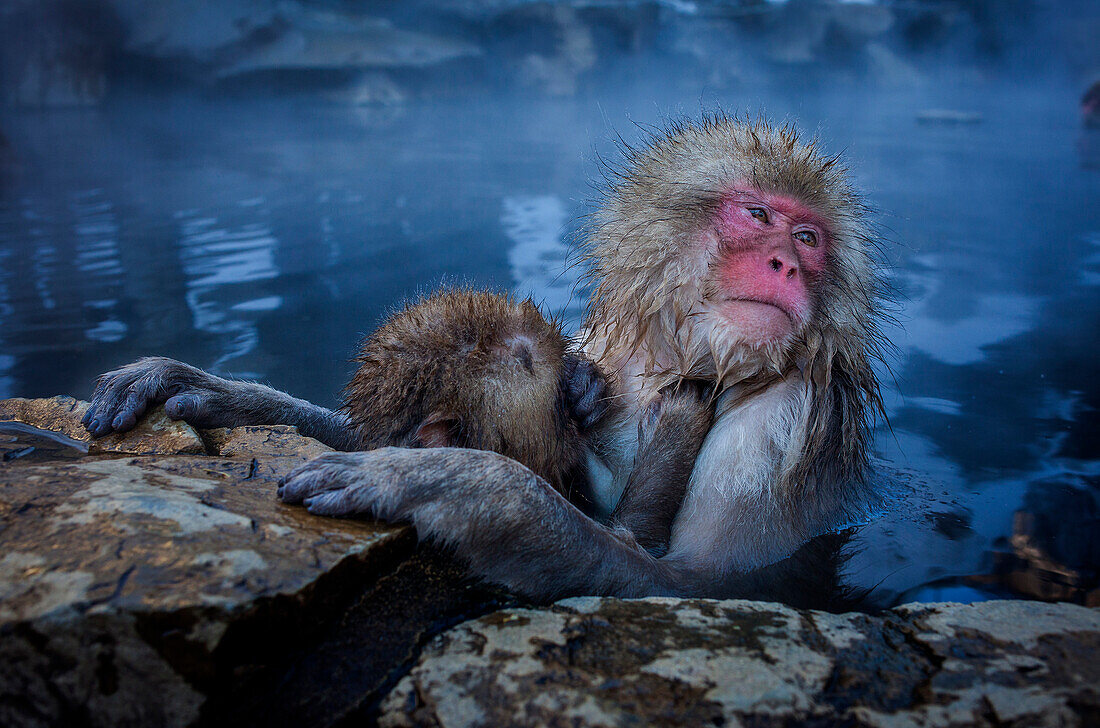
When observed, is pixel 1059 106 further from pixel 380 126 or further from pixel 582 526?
pixel 582 526

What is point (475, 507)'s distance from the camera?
204cm

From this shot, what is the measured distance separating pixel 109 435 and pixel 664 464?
6.37 ft

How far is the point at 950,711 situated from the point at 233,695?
139 centimetres

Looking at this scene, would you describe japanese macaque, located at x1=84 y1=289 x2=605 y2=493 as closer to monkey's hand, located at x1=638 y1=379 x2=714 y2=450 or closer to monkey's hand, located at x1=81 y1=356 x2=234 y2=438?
monkey's hand, located at x1=81 y1=356 x2=234 y2=438

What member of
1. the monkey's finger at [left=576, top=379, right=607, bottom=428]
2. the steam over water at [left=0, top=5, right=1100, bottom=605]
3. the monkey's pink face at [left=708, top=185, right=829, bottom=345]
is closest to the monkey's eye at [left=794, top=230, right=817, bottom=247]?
the monkey's pink face at [left=708, top=185, right=829, bottom=345]

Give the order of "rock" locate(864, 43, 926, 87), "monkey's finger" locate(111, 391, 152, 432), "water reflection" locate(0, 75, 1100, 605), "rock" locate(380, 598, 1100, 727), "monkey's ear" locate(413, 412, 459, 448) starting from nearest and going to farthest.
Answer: "rock" locate(380, 598, 1100, 727) → "monkey's ear" locate(413, 412, 459, 448) → "monkey's finger" locate(111, 391, 152, 432) → "water reflection" locate(0, 75, 1100, 605) → "rock" locate(864, 43, 926, 87)

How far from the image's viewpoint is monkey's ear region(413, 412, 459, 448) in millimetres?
2340

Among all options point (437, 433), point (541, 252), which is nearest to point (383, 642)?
point (437, 433)

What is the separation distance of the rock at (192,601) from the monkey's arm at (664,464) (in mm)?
748

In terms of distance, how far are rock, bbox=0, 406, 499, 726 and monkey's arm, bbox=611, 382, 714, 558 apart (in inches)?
29.5

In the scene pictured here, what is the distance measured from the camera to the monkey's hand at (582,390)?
2.68m

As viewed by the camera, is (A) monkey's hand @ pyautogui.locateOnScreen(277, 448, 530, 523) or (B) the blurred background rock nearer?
(A) monkey's hand @ pyautogui.locateOnScreen(277, 448, 530, 523)

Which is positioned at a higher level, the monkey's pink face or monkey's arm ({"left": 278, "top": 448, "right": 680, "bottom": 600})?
the monkey's pink face

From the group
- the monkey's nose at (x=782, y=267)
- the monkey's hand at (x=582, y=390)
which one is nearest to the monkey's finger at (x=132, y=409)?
the monkey's hand at (x=582, y=390)
